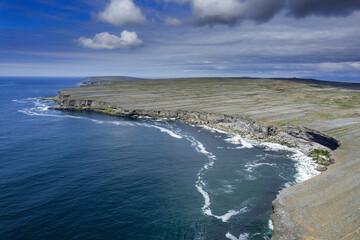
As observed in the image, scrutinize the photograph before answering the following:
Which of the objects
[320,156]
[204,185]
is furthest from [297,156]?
[204,185]

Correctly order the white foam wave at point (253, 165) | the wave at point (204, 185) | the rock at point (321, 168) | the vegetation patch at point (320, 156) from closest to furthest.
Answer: the wave at point (204, 185) → the rock at point (321, 168) → the white foam wave at point (253, 165) → the vegetation patch at point (320, 156)

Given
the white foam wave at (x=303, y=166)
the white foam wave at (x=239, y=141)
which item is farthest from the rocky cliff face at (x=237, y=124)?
the white foam wave at (x=239, y=141)

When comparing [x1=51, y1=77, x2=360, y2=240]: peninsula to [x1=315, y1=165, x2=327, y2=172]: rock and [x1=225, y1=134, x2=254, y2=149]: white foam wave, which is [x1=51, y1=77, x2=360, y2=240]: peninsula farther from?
[x1=225, y1=134, x2=254, y2=149]: white foam wave

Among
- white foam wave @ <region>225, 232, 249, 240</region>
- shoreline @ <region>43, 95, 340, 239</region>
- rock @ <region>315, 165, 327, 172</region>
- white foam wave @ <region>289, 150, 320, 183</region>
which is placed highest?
shoreline @ <region>43, 95, 340, 239</region>

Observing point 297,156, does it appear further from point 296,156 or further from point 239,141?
point 239,141

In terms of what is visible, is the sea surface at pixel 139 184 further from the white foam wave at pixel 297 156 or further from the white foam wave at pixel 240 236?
the white foam wave at pixel 297 156

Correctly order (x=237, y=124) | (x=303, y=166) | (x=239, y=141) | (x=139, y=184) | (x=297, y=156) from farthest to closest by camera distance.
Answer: (x=237, y=124)
(x=239, y=141)
(x=297, y=156)
(x=303, y=166)
(x=139, y=184)

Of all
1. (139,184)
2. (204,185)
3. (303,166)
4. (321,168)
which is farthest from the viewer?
(303,166)

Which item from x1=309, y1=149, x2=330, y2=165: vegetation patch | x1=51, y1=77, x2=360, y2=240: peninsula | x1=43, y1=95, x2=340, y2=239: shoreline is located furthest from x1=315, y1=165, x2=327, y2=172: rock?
x1=309, y1=149, x2=330, y2=165: vegetation patch

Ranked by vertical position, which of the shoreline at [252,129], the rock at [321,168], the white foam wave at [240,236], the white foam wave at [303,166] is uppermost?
the shoreline at [252,129]
